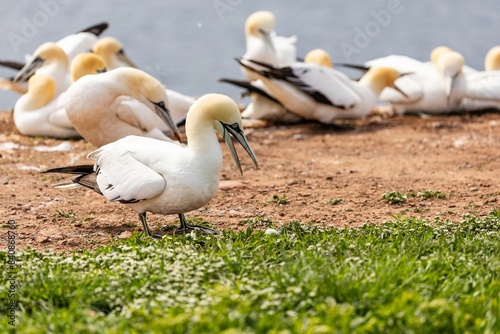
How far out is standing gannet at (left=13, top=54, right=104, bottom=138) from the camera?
1073 cm

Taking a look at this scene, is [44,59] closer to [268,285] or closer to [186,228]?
[186,228]

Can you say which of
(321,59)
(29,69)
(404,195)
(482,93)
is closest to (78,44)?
(29,69)

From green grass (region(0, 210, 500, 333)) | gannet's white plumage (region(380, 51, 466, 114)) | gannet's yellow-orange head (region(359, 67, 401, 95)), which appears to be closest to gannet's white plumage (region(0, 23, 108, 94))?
gannet's yellow-orange head (region(359, 67, 401, 95))

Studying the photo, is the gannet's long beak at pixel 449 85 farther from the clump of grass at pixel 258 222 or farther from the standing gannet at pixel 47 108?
the clump of grass at pixel 258 222

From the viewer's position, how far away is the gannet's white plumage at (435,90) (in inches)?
502

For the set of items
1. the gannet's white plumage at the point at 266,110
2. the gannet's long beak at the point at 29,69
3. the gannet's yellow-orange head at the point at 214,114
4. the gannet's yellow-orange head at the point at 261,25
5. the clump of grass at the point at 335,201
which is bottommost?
the gannet's white plumage at the point at 266,110

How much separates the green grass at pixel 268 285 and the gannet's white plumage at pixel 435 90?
6.75 metres

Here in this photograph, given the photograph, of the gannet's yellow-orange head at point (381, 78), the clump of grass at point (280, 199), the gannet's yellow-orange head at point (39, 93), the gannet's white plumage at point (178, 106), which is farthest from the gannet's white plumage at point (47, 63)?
the clump of grass at point (280, 199)

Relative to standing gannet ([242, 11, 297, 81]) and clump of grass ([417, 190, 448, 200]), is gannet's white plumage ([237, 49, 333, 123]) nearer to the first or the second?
standing gannet ([242, 11, 297, 81])

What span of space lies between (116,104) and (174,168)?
251 cm

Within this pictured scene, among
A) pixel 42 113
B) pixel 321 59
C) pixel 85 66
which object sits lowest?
pixel 42 113

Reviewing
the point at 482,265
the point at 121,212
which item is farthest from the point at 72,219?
the point at 482,265

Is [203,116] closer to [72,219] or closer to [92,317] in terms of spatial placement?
[72,219]

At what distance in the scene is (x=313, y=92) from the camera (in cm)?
1184
